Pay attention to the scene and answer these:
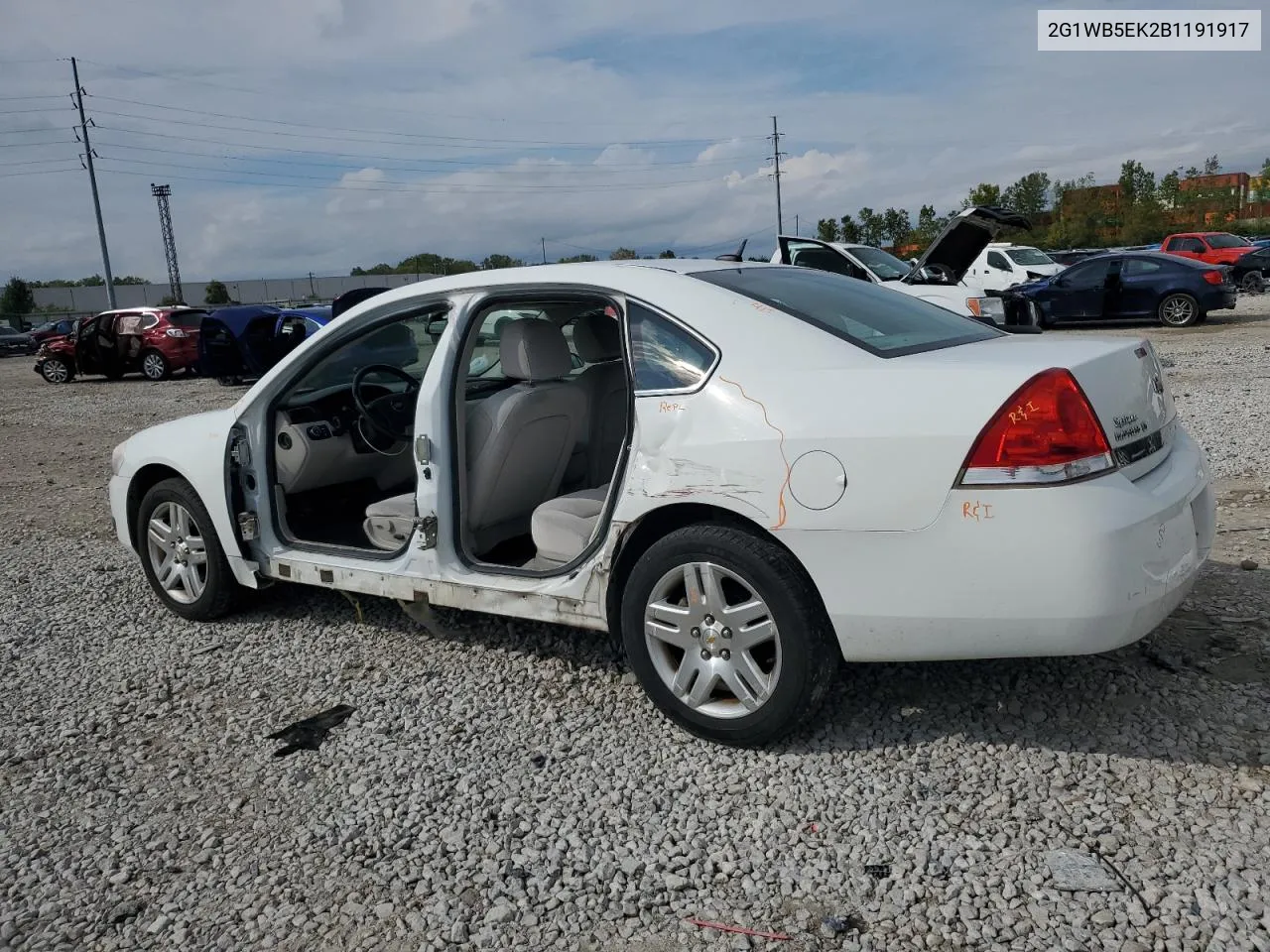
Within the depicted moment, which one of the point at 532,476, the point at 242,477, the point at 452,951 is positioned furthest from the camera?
the point at 242,477

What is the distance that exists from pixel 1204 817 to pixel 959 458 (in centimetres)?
117

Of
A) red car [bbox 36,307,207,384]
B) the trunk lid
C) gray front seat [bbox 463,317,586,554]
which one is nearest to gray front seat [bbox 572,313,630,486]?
gray front seat [bbox 463,317,586,554]

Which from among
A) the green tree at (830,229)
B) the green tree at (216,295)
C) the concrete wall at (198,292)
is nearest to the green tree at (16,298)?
the concrete wall at (198,292)

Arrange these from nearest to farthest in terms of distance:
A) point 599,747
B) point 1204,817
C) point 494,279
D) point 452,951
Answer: point 452,951
point 1204,817
point 599,747
point 494,279

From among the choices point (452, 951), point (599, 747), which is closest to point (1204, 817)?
point (599, 747)

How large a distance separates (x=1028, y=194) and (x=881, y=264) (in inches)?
1852


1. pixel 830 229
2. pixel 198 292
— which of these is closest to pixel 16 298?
pixel 198 292

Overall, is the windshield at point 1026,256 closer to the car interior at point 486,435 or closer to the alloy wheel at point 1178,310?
the alloy wheel at point 1178,310

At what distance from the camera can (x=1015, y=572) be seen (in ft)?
8.97

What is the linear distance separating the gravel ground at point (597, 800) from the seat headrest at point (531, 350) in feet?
3.79

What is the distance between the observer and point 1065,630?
274cm

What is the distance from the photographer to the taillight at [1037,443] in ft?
8.96

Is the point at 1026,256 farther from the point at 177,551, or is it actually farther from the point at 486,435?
the point at 177,551

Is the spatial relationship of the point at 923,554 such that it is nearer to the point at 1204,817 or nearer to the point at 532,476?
the point at 1204,817
